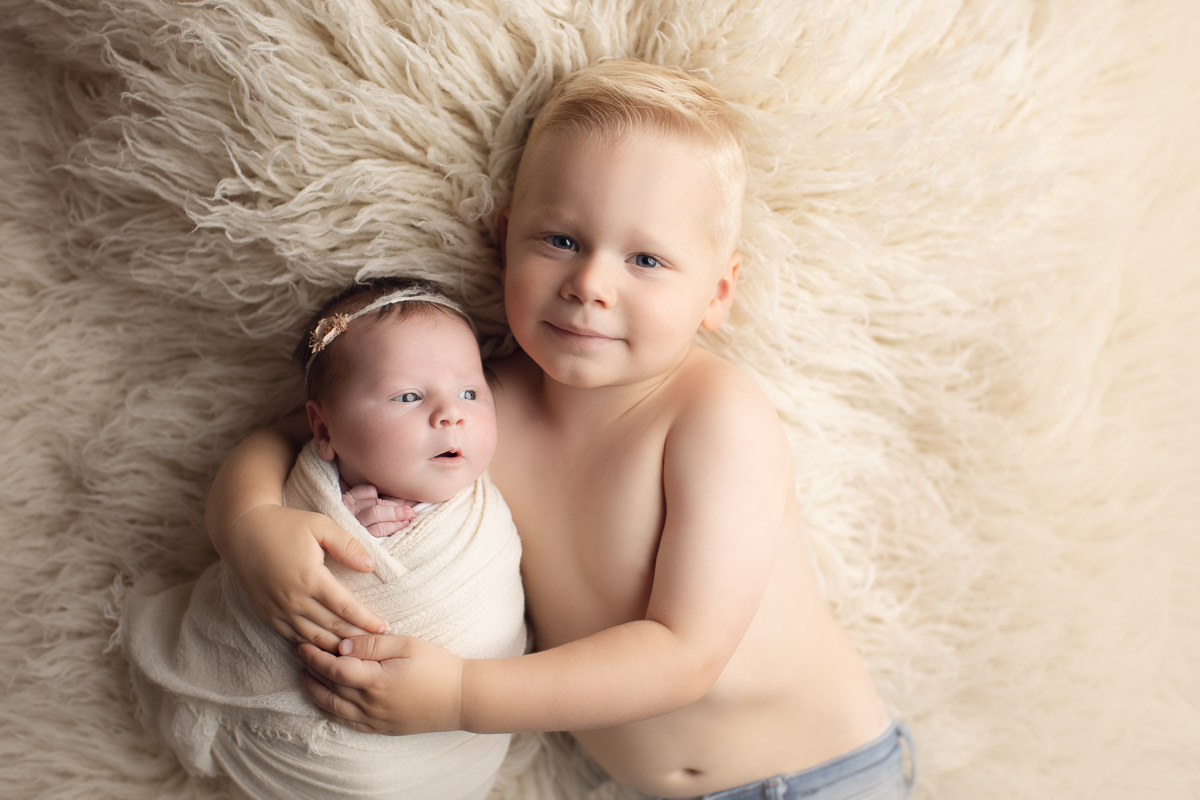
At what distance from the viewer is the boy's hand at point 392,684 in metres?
0.94

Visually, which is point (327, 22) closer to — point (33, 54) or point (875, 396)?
point (33, 54)

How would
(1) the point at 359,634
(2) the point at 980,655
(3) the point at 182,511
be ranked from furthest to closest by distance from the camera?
(2) the point at 980,655 → (3) the point at 182,511 → (1) the point at 359,634

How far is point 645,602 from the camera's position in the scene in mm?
1062

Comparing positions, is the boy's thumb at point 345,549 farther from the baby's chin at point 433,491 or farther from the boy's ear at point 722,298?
the boy's ear at point 722,298

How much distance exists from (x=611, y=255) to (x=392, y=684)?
1.77ft

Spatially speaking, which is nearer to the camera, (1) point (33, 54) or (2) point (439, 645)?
(2) point (439, 645)

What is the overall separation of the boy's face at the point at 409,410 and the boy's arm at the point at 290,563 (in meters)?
0.09

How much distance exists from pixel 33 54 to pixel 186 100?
303mm

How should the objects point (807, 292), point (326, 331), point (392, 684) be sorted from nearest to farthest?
point (392, 684), point (326, 331), point (807, 292)

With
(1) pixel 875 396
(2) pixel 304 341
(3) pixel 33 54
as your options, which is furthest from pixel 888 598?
(3) pixel 33 54

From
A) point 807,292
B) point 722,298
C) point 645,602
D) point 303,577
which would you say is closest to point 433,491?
point 303,577

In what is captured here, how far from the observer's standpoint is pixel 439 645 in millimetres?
998

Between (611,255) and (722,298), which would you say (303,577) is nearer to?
(611,255)

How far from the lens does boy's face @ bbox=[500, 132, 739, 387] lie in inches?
37.6
